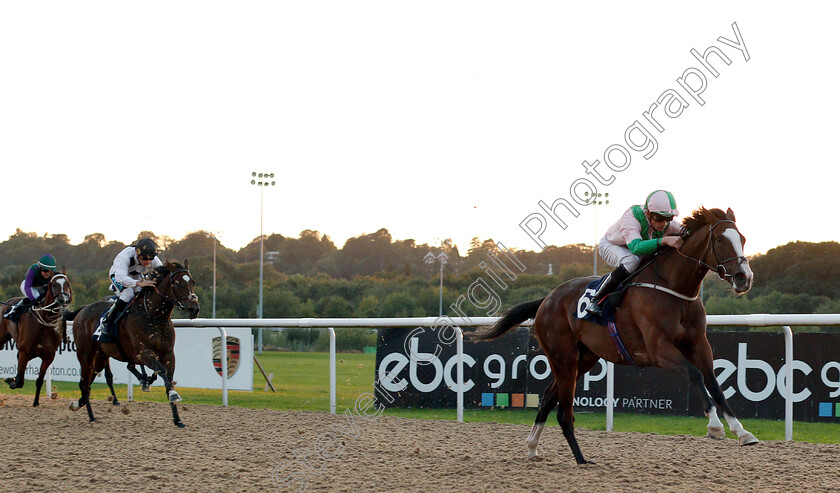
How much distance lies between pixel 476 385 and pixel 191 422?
2.93 m

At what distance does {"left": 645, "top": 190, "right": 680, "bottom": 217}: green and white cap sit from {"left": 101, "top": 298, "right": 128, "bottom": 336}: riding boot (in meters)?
5.62

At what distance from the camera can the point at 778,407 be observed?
23.2 feet

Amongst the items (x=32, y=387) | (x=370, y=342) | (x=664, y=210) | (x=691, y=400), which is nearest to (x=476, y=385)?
(x=691, y=400)

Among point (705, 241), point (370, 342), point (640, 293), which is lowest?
point (370, 342)

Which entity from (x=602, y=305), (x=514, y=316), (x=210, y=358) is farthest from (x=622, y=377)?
(x=210, y=358)

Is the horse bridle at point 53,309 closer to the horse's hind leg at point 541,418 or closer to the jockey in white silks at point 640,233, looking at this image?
the horse's hind leg at point 541,418

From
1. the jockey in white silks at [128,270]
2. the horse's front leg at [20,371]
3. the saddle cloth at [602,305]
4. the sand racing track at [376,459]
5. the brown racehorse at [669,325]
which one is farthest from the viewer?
the horse's front leg at [20,371]

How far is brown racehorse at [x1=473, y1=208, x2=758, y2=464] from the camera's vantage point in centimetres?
438

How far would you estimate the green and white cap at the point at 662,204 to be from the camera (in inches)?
197

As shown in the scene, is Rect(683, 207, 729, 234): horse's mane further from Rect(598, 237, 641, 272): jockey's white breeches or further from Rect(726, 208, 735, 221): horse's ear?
Rect(598, 237, 641, 272): jockey's white breeches

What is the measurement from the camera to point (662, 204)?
5000 mm

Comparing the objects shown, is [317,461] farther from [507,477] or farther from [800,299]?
[800,299]

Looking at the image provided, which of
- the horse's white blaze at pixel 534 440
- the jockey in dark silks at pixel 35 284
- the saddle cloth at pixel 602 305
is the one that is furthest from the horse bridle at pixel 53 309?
the saddle cloth at pixel 602 305

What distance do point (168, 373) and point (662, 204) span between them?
16.8 ft
